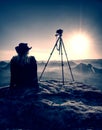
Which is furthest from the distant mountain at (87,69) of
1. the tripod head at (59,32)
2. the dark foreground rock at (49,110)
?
the dark foreground rock at (49,110)

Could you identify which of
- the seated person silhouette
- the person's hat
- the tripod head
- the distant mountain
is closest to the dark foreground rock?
the seated person silhouette

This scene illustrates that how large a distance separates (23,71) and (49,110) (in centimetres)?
250

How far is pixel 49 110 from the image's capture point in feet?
19.1

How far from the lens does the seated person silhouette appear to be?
770 cm

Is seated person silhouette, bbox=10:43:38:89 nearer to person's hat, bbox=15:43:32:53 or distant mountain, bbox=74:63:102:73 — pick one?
person's hat, bbox=15:43:32:53

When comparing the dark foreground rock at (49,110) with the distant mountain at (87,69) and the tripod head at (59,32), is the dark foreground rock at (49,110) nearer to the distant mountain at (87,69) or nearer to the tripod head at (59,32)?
the tripod head at (59,32)

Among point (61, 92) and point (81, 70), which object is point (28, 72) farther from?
point (81, 70)

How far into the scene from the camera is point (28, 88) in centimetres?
740

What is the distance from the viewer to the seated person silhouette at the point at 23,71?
25.3 ft

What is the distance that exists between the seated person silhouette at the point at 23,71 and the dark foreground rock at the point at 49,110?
50 cm

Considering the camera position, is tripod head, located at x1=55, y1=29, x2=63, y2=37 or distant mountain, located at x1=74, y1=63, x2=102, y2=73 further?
distant mountain, located at x1=74, y1=63, x2=102, y2=73

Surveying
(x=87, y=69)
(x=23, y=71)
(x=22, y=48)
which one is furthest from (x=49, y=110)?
(x=87, y=69)

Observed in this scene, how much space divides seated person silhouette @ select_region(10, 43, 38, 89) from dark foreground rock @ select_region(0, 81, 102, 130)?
0.50 m

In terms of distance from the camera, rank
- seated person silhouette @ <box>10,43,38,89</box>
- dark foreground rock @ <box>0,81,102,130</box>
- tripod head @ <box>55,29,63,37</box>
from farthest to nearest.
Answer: tripod head @ <box>55,29,63,37</box> → seated person silhouette @ <box>10,43,38,89</box> → dark foreground rock @ <box>0,81,102,130</box>
